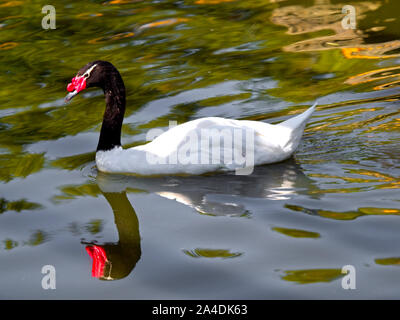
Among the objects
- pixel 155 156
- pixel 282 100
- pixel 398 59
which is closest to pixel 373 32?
pixel 398 59

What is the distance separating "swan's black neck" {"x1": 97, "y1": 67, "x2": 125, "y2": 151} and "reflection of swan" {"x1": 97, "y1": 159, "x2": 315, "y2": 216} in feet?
1.37

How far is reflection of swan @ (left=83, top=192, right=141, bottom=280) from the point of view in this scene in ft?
19.2

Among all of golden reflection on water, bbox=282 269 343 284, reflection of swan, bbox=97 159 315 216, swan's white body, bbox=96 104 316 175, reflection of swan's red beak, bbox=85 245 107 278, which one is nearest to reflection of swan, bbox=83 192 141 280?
reflection of swan's red beak, bbox=85 245 107 278

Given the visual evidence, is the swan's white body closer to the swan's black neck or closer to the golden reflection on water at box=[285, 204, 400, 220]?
the swan's black neck

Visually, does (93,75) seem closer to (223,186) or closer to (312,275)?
(223,186)

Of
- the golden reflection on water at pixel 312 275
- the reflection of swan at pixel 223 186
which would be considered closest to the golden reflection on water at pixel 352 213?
the reflection of swan at pixel 223 186

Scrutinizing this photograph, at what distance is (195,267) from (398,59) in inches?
236

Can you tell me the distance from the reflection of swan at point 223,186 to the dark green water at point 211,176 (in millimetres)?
26

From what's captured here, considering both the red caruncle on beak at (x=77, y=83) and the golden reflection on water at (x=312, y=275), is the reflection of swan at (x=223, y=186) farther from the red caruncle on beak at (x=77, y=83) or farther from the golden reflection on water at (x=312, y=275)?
the golden reflection on water at (x=312, y=275)

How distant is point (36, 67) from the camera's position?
40.2ft

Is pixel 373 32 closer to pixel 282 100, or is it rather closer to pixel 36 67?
pixel 282 100

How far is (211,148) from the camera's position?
24.8 ft

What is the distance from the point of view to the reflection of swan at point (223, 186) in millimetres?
6924
